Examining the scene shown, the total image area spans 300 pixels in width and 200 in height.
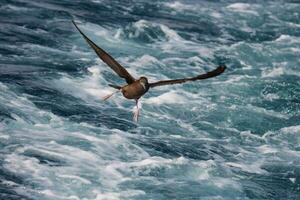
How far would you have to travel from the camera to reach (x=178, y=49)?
874 inches

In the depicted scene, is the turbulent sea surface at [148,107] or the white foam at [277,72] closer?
the turbulent sea surface at [148,107]

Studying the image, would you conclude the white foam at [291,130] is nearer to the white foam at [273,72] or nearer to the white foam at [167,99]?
the white foam at [167,99]

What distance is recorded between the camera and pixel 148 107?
1744cm

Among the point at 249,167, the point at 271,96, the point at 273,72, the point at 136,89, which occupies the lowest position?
the point at 249,167

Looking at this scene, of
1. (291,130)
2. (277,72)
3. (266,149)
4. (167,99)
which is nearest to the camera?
(266,149)

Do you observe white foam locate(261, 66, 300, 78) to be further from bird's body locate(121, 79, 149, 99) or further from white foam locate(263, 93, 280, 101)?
bird's body locate(121, 79, 149, 99)

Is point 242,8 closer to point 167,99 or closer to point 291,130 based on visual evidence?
point 167,99

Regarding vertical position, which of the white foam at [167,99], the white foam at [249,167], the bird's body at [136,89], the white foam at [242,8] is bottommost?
the white foam at [249,167]

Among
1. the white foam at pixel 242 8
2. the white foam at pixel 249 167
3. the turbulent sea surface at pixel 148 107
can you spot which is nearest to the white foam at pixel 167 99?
the turbulent sea surface at pixel 148 107

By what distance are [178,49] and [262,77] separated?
2859 mm

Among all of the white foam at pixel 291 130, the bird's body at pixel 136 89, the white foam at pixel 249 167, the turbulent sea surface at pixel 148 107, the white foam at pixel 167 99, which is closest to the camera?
the bird's body at pixel 136 89

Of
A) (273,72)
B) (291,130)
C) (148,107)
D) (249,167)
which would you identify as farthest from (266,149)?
(273,72)

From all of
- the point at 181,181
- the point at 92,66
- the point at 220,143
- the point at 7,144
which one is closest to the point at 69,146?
the point at 7,144

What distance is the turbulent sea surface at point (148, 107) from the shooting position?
43.5ft
